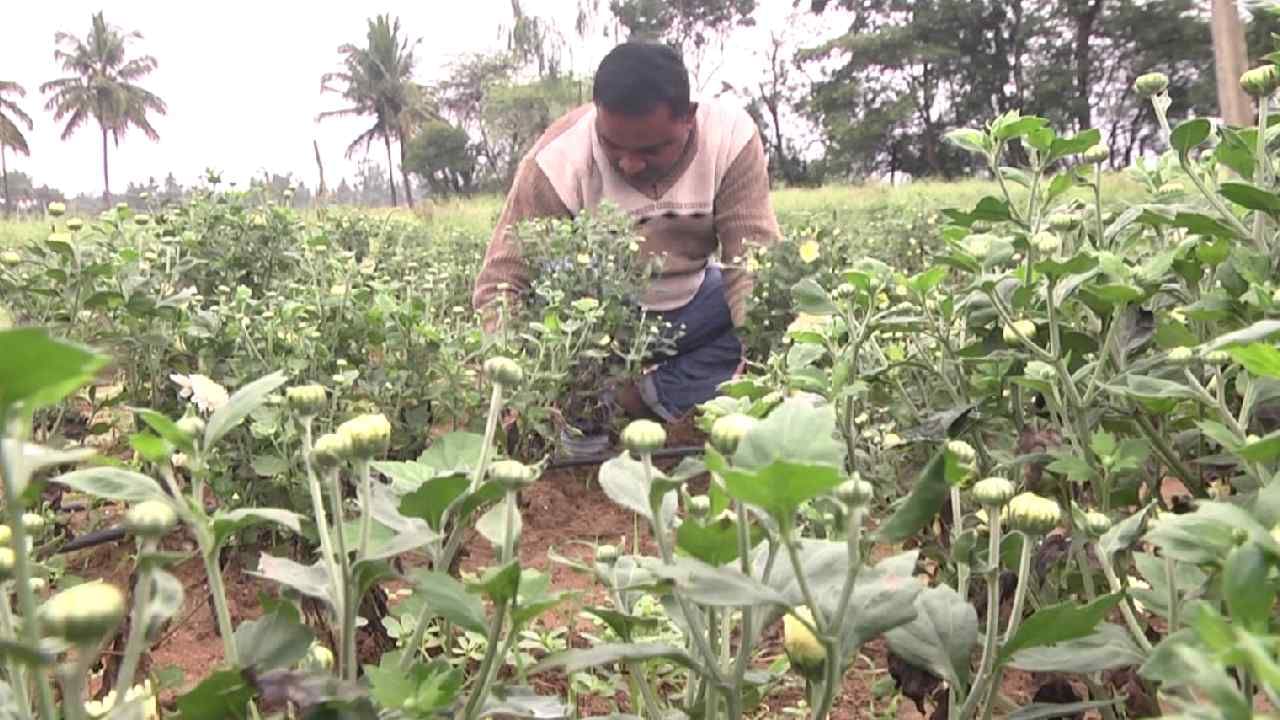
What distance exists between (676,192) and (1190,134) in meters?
2.27

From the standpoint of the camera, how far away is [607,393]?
270 centimetres

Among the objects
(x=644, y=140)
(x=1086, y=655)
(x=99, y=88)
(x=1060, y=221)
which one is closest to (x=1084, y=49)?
(x=644, y=140)

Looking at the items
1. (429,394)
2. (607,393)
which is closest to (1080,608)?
(429,394)

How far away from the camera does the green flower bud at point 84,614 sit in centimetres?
40

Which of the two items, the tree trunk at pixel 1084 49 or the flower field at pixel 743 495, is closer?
the flower field at pixel 743 495

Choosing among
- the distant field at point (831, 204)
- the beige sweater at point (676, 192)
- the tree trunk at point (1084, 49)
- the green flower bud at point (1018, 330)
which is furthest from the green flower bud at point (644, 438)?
the tree trunk at point (1084, 49)

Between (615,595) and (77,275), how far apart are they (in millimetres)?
1260

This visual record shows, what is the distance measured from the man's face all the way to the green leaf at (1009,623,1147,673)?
2344mm

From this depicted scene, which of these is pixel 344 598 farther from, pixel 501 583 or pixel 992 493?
pixel 992 493

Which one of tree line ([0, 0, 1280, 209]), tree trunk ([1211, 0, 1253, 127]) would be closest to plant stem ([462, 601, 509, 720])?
tree trunk ([1211, 0, 1253, 127])

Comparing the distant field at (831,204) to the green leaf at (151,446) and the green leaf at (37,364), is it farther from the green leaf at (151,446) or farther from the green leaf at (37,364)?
the green leaf at (37,364)

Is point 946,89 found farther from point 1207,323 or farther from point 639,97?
point 1207,323

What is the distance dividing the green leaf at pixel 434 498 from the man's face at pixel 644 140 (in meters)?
2.36

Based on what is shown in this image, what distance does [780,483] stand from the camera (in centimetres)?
43
